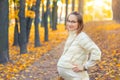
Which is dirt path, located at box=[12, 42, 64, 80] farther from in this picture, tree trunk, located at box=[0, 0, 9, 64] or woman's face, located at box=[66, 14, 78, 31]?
woman's face, located at box=[66, 14, 78, 31]

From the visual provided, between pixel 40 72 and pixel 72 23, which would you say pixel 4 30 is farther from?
pixel 72 23

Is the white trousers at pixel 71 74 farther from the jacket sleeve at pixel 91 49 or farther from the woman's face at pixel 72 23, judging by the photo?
the woman's face at pixel 72 23

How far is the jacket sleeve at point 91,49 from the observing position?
495cm

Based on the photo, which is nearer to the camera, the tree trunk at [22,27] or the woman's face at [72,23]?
the woman's face at [72,23]

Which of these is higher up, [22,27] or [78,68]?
[78,68]

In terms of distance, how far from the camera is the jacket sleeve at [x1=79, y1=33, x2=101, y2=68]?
4.95 m

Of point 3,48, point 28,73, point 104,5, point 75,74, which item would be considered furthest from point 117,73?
point 104,5

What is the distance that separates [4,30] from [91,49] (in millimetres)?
10630

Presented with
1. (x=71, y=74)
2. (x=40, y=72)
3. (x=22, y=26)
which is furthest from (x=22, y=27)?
(x=71, y=74)

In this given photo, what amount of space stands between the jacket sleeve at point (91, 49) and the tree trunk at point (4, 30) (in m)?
10.3

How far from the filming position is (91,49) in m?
4.95

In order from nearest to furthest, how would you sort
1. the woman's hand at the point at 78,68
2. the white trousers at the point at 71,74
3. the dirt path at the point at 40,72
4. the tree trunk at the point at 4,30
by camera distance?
the woman's hand at the point at 78,68 < the white trousers at the point at 71,74 < the dirt path at the point at 40,72 < the tree trunk at the point at 4,30

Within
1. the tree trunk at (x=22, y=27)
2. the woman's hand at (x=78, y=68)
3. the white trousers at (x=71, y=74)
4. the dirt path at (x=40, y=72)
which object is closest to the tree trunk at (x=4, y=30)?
the dirt path at (x=40, y=72)

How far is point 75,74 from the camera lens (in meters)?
5.18
